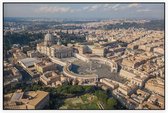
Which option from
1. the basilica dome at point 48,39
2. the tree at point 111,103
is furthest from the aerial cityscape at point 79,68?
the basilica dome at point 48,39

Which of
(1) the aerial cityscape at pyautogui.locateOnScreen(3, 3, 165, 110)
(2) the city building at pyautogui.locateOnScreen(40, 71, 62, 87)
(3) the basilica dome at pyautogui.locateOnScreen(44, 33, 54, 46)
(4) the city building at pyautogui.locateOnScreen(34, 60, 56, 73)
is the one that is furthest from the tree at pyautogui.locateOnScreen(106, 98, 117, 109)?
(3) the basilica dome at pyautogui.locateOnScreen(44, 33, 54, 46)

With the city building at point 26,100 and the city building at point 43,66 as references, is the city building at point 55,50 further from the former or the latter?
the city building at point 26,100

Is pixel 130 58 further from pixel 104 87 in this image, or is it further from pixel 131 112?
pixel 131 112

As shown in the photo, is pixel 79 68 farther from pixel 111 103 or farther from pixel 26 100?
pixel 26 100

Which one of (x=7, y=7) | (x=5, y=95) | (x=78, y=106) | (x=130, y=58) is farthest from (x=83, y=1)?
(x=130, y=58)

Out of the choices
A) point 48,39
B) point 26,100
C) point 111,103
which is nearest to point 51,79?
point 26,100

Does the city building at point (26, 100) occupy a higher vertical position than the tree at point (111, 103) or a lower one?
higher

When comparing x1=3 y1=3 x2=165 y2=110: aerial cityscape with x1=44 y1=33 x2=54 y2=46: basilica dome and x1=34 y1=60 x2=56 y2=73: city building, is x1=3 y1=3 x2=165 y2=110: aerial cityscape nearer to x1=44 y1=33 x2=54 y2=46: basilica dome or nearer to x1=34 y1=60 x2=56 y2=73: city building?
x1=34 y1=60 x2=56 y2=73: city building

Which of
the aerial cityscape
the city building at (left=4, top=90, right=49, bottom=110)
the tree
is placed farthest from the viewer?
the aerial cityscape
